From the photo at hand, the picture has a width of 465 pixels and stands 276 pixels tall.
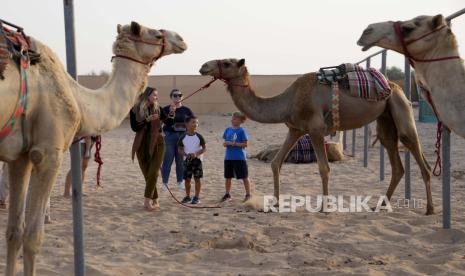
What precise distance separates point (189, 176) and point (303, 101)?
2.01 metres

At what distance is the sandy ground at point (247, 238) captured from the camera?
16.9 ft

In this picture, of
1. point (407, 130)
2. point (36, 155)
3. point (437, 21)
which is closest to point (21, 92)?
point (36, 155)

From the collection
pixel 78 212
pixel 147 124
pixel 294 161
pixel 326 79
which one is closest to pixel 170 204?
pixel 147 124

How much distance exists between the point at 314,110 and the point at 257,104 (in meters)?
0.83

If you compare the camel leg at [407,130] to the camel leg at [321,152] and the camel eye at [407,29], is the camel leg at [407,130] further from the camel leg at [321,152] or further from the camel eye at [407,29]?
the camel eye at [407,29]

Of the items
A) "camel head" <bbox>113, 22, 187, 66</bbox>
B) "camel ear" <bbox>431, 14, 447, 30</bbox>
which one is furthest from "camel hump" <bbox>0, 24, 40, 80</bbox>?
"camel ear" <bbox>431, 14, 447, 30</bbox>

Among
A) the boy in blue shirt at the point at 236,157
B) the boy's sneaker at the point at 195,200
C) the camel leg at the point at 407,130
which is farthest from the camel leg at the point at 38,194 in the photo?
the camel leg at the point at 407,130

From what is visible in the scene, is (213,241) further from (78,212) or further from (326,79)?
(326,79)

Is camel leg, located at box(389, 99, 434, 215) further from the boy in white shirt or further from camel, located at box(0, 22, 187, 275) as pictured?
camel, located at box(0, 22, 187, 275)

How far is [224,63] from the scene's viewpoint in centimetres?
829

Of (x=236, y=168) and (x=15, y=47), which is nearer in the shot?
(x=15, y=47)

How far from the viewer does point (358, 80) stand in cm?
808

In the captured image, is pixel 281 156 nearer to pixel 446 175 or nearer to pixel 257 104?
pixel 257 104

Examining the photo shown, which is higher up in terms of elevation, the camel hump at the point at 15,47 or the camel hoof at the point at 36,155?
the camel hump at the point at 15,47
